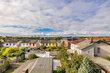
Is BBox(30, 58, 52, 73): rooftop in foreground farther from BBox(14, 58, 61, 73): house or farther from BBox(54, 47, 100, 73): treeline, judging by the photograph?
BBox(54, 47, 100, 73): treeline

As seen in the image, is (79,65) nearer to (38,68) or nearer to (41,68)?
(41,68)

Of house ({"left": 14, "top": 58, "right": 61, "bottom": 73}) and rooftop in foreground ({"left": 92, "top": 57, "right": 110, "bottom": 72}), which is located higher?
→ rooftop in foreground ({"left": 92, "top": 57, "right": 110, "bottom": 72})

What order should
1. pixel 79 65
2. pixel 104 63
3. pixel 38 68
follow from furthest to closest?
pixel 104 63 → pixel 38 68 → pixel 79 65

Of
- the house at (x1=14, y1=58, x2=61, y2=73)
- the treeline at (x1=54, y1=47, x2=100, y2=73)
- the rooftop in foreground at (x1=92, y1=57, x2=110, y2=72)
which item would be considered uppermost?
the treeline at (x1=54, y1=47, x2=100, y2=73)

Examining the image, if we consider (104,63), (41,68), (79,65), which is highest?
(79,65)

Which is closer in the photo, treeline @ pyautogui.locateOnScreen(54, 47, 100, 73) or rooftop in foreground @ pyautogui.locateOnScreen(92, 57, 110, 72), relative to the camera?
treeline @ pyautogui.locateOnScreen(54, 47, 100, 73)

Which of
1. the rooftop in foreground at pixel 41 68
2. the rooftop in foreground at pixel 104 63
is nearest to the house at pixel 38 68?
the rooftop in foreground at pixel 41 68

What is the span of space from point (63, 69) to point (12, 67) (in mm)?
17054

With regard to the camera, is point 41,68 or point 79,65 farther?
point 41,68

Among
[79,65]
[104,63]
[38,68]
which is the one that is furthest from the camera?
[104,63]

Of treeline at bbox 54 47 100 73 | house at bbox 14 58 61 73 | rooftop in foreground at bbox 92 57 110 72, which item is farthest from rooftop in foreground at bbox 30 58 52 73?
rooftop in foreground at bbox 92 57 110 72

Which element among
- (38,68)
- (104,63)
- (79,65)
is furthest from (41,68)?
(104,63)

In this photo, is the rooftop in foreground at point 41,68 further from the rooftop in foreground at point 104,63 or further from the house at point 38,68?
the rooftop in foreground at point 104,63

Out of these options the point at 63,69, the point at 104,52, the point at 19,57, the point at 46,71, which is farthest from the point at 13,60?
the point at 104,52
